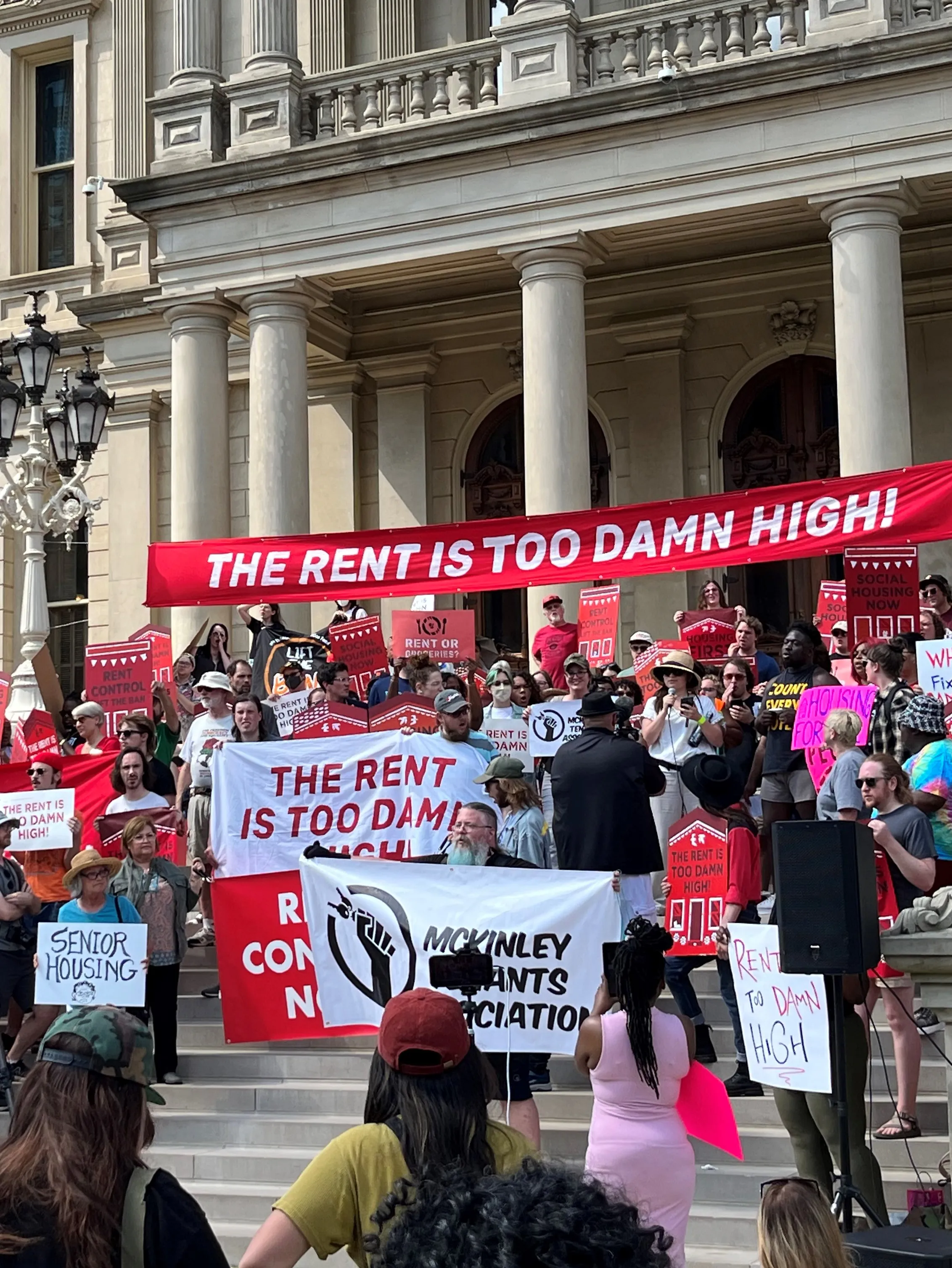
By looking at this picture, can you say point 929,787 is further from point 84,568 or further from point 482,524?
point 84,568

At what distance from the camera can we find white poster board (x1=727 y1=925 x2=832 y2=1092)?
7.19m

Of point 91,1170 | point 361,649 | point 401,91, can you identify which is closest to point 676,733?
point 361,649

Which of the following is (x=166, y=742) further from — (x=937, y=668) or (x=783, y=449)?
(x=783, y=449)

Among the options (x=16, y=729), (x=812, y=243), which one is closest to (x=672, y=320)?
(x=812, y=243)

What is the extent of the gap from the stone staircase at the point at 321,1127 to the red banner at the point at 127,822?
1.07 meters

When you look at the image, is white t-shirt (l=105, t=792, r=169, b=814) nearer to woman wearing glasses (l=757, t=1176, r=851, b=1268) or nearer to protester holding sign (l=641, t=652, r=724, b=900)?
protester holding sign (l=641, t=652, r=724, b=900)

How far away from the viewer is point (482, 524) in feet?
47.0

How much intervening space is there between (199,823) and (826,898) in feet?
21.2

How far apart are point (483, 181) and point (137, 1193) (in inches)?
684

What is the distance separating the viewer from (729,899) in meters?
9.47

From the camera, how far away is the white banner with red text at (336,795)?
11.1 meters

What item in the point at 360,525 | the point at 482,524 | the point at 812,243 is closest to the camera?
the point at 482,524

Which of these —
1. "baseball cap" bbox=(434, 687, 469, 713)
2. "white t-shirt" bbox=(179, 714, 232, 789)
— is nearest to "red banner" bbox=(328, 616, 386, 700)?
"white t-shirt" bbox=(179, 714, 232, 789)

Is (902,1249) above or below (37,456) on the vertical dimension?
below
